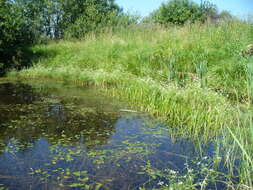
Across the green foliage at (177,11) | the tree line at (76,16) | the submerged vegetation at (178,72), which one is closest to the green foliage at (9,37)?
the submerged vegetation at (178,72)

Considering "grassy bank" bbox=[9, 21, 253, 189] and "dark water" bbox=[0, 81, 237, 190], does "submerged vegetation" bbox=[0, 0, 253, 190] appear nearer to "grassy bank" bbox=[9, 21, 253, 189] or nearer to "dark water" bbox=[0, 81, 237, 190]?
"grassy bank" bbox=[9, 21, 253, 189]

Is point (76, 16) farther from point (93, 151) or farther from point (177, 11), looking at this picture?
point (93, 151)

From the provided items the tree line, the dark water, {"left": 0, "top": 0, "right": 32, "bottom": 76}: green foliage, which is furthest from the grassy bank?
the tree line

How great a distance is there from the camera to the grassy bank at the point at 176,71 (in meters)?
4.89

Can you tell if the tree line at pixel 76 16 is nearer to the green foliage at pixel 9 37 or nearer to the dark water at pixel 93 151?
the green foliage at pixel 9 37

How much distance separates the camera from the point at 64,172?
3.45 metres

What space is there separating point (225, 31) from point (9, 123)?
781 cm

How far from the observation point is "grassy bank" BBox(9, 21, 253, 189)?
489 centimetres

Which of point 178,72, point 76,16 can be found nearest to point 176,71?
point 178,72

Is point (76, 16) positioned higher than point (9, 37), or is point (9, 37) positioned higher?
point (76, 16)

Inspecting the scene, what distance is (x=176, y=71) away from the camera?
764 centimetres

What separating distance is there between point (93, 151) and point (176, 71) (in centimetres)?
425

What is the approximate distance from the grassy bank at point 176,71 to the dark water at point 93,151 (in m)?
0.50

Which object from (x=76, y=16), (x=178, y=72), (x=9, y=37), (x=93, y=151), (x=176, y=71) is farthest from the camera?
(x=76, y=16)
